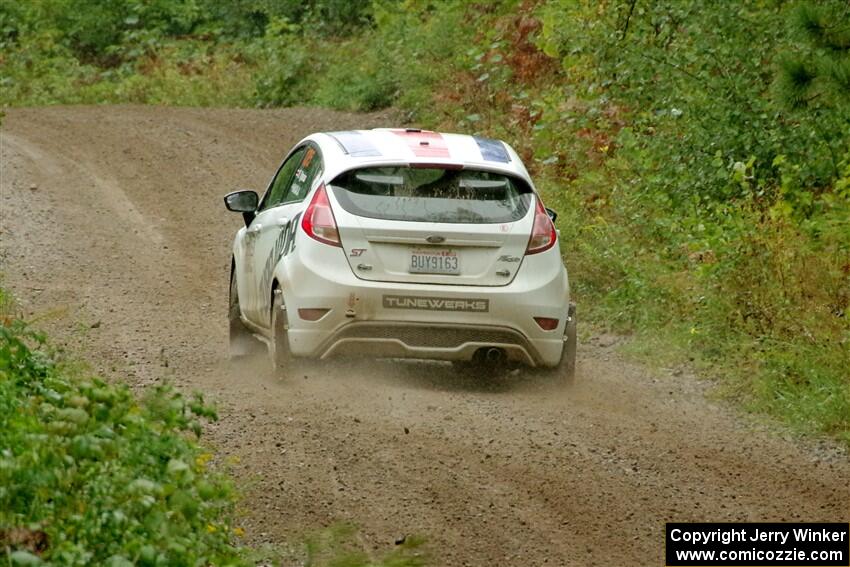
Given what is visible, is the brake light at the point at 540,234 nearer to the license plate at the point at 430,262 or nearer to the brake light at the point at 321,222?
the license plate at the point at 430,262

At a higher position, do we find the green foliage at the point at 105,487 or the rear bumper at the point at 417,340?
the green foliage at the point at 105,487

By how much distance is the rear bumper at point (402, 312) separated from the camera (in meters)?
9.53

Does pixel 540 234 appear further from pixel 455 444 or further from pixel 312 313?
pixel 455 444

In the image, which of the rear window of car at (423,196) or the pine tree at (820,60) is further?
the pine tree at (820,60)

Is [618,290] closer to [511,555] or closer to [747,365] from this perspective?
[747,365]

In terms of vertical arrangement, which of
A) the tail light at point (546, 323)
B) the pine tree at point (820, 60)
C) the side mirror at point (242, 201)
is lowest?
the tail light at point (546, 323)

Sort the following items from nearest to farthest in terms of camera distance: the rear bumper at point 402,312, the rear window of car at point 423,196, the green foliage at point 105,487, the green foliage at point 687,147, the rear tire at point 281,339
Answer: the green foliage at point 105,487 → the rear bumper at point 402,312 → the rear window of car at point 423,196 → the rear tire at point 281,339 → the green foliage at point 687,147

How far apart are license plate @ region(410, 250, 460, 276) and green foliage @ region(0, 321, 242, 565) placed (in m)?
3.48

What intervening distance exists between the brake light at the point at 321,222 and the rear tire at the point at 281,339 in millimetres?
514

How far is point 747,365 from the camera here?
430 inches

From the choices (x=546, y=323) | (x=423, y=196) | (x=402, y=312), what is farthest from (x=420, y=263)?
(x=546, y=323)

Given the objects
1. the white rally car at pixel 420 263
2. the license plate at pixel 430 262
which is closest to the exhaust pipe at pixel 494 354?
the white rally car at pixel 420 263

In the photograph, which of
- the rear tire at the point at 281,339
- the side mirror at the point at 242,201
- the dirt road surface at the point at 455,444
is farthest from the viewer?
the side mirror at the point at 242,201

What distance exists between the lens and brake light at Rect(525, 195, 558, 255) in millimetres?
9828
